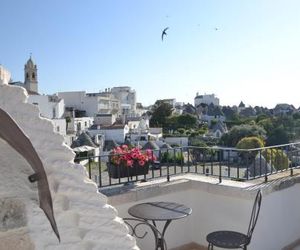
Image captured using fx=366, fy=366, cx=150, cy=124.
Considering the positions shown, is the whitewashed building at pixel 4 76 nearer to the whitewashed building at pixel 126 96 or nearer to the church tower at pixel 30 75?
the church tower at pixel 30 75

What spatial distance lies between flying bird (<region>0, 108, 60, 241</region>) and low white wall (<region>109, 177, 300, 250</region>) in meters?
2.04

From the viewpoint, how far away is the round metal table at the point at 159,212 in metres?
3.21

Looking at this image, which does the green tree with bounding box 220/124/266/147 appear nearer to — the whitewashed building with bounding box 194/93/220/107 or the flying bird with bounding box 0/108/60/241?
the flying bird with bounding box 0/108/60/241

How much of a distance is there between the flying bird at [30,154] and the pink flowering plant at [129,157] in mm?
2186

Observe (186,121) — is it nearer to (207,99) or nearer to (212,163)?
(207,99)

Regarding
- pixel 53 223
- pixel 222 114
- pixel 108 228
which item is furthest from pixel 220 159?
pixel 222 114

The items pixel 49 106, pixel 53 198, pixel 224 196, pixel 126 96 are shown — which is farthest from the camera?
pixel 126 96

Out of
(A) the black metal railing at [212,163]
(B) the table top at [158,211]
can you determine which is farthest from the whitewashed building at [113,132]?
(B) the table top at [158,211]

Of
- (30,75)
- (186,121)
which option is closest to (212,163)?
(30,75)

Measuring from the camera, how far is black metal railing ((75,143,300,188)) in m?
4.20

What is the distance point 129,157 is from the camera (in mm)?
3971

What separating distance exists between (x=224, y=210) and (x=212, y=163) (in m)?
0.57

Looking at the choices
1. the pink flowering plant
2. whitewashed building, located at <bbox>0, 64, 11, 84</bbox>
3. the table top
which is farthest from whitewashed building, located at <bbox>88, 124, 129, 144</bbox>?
whitewashed building, located at <bbox>0, 64, 11, 84</bbox>

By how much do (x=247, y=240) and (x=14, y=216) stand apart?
2.42 m
